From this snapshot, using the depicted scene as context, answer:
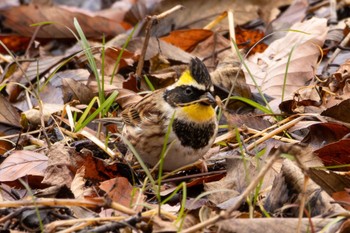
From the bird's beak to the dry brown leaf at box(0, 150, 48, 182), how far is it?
3.63 feet

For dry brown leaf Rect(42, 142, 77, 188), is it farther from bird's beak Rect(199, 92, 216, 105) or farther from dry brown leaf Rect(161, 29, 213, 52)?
dry brown leaf Rect(161, 29, 213, 52)

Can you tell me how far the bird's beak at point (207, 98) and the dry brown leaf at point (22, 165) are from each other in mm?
1108

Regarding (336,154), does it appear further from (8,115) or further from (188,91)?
(8,115)

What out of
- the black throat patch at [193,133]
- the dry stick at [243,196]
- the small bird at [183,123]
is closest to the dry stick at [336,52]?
the small bird at [183,123]

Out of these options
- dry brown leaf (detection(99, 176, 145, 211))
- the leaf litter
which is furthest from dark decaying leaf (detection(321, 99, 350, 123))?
dry brown leaf (detection(99, 176, 145, 211))

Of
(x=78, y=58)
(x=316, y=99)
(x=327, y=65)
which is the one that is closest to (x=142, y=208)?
(x=316, y=99)

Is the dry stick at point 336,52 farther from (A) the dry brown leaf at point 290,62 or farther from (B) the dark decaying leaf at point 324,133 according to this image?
(B) the dark decaying leaf at point 324,133

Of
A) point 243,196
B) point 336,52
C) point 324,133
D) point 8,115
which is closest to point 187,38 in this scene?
point 336,52

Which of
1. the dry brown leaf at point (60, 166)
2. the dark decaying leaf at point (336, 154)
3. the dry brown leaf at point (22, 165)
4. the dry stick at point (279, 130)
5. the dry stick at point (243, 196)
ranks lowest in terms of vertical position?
the dry brown leaf at point (22, 165)

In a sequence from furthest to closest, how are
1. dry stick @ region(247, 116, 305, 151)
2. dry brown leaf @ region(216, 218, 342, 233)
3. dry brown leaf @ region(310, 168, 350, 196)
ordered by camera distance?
dry stick @ region(247, 116, 305, 151)
dry brown leaf @ region(310, 168, 350, 196)
dry brown leaf @ region(216, 218, 342, 233)

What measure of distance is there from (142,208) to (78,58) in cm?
339

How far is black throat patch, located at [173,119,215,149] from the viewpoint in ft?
17.2

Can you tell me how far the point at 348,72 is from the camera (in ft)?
20.8

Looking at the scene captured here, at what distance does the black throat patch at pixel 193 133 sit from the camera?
525 centimetres
